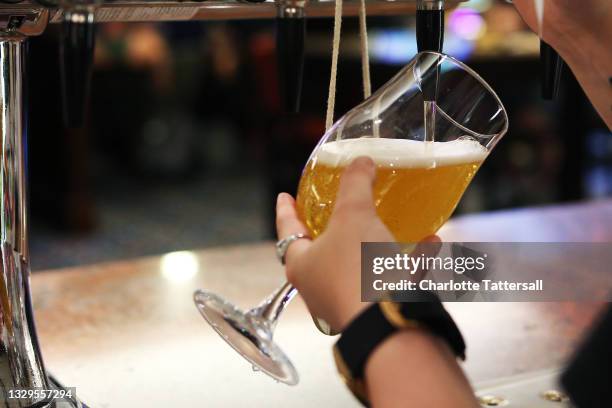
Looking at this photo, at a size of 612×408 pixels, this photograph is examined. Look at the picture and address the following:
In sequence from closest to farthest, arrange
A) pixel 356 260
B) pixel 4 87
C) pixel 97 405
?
pixel 356 260 < pixel 4 87 < pixel 97 405

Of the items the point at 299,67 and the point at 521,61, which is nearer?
the point at 299,67

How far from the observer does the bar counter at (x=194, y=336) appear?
34.6 inches

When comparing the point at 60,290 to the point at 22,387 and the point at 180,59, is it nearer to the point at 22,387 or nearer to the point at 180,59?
the point at 22,387

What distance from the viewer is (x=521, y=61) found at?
163 inches

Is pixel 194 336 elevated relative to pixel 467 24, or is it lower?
lower

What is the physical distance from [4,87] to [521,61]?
3684 millimetres

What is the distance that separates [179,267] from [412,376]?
782 millimetres

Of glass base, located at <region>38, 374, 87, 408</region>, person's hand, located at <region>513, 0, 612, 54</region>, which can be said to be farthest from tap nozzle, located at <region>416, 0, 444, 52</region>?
glass base, located at <region>38, 374, 87, 408</region>

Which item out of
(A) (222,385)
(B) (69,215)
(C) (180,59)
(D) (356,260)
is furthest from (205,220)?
(D) (356,260)

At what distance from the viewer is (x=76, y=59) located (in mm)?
577

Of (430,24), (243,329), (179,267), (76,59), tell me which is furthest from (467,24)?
(76,59)

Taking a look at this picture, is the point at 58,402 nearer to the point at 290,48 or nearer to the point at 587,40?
the point at 290,48

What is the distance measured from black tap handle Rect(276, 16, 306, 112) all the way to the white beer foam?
9cm

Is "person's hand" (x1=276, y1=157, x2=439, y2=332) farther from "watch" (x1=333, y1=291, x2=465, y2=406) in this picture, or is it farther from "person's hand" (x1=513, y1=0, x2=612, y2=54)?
"person's hand" (x1=513, y1=0, x2=612, y2=54)
